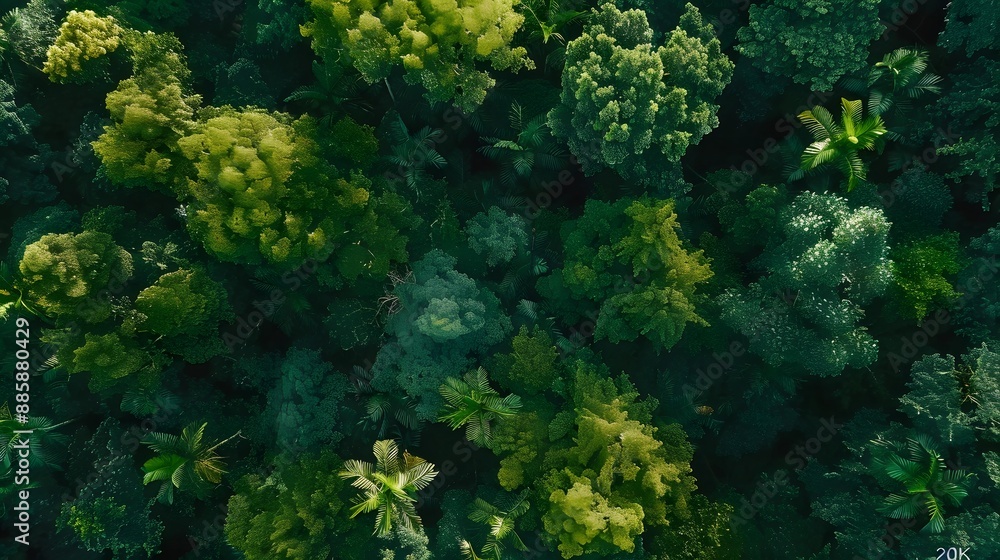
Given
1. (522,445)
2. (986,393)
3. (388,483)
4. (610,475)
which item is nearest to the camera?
(388,483)

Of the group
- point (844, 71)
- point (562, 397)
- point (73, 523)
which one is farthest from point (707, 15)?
point (73, 523)

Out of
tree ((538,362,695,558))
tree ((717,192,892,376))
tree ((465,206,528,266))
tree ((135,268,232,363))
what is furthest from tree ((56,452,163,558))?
tree ((717,192,892,376))

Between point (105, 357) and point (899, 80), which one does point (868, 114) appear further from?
point (105, 357)

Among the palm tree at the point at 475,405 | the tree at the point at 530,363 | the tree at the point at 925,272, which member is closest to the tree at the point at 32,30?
the palm tree at the point at 475,405

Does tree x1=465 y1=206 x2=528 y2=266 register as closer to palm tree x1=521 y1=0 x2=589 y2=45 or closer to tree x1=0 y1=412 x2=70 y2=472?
palm tree x1=521 y1=0 x2=589 y2=45

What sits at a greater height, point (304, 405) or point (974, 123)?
point (974, 123)

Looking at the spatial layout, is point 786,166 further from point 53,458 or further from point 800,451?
point 53,458

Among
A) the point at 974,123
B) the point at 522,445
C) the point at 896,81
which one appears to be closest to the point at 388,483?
the point at 522,445
